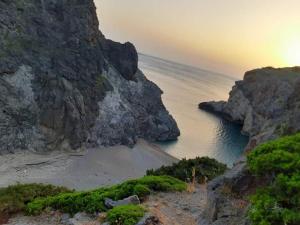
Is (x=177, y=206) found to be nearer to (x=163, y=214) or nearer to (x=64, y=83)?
(x=163, y=214)

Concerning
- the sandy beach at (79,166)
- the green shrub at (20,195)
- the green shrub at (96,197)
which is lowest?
the sandy beach at (79,166)

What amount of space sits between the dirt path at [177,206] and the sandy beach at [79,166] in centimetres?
2333

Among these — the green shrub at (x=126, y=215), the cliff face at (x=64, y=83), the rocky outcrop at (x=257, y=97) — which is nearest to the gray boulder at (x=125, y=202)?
the green shrub at (x=126, y=215)

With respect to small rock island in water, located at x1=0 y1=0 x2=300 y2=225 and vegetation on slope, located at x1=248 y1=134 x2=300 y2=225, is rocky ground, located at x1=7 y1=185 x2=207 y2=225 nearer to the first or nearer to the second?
small rock island in water, located at x1=0 y1=0 x2=300 y2=225

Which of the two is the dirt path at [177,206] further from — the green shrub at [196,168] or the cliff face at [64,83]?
the cliff face at [64,83]

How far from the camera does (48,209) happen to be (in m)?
21.0

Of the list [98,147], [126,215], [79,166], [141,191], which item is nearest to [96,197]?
[141,191]

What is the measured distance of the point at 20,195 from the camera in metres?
23.3

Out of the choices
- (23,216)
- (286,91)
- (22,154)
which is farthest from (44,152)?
(286,91)

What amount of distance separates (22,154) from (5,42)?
54.2ft

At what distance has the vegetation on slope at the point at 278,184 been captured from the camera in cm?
1102

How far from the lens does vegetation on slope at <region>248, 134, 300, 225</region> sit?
36.2 feet

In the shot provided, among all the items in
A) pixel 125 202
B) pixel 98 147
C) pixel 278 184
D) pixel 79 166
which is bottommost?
pixel 79 166

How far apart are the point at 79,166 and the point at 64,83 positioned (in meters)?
14.1
